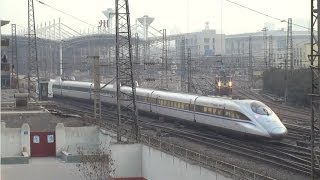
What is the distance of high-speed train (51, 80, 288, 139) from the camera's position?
21.7 meters

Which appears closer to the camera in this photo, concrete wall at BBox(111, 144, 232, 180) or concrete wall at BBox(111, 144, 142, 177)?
concrete wall at BBox(111, 144, 232, 180)

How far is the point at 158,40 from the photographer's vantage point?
11669 centimetres

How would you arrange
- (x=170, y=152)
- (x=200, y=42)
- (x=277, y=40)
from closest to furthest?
1. (x=170, y=152)
2. (x=200, y=42)
3. (x=277, y=40)

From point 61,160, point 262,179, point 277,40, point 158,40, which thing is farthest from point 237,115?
point 277,40

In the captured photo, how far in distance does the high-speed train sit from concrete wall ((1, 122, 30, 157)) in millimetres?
8002

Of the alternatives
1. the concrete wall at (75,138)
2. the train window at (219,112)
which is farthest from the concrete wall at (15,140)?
the train window at (219,112)

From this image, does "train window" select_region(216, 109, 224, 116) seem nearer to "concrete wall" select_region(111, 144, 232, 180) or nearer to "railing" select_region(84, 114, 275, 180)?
Answer: "railing" select_region(84, 114, 275, 180)

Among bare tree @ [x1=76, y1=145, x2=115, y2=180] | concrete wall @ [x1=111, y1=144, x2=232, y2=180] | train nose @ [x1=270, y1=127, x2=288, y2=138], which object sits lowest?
bare tree @ [x1=76, y1=145, x2=115, y2=180]

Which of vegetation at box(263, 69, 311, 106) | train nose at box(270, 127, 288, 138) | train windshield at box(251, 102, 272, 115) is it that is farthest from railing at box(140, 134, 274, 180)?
vegetation at box(263, 69, 311, 106)

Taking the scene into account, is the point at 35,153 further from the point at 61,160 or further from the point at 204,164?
the point at 204,164

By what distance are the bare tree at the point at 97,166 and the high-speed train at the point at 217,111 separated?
4776 mm

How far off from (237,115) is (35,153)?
558 inches

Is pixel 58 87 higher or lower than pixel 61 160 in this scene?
higher

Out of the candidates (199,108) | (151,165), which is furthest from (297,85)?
(151,165)
